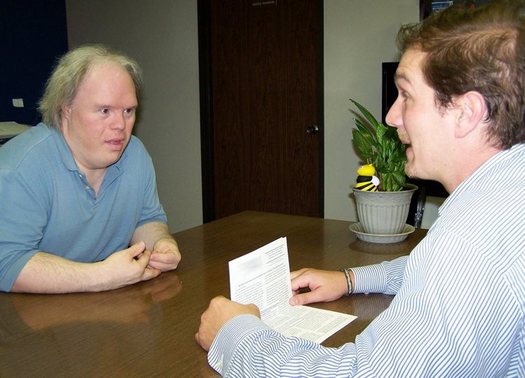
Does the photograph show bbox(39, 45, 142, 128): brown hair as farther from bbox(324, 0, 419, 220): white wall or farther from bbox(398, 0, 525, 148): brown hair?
bbox(324, 0, 419, 220): white wall

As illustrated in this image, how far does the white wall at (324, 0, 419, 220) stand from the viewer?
388cm

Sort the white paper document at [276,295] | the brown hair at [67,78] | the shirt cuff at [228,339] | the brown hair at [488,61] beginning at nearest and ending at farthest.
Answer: the brown hair at [488,61]
the shirt cuff at [228,339]
the white paper document at [276,295]
the brown hair at [67,78]

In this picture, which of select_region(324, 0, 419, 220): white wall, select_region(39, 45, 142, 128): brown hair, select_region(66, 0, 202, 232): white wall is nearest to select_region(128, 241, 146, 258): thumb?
select_region(39, 45, 142, 128): brown hair

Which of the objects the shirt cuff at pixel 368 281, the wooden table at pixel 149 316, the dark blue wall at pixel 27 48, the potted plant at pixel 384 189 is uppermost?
the dark blue wall at pixel 27 48

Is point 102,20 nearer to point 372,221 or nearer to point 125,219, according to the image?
point 125,219

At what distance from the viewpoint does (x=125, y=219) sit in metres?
1.84

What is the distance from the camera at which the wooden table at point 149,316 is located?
0.98 meters

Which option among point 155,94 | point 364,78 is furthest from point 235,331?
point 155,94

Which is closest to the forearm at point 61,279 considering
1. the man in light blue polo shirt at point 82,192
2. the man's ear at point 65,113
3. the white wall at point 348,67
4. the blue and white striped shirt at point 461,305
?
the man in light blue polo shirt at point 82,192

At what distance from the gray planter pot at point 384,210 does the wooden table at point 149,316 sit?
0.06 m

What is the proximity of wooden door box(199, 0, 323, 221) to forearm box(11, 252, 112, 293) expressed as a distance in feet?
10.2

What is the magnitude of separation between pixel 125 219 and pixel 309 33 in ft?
9.31

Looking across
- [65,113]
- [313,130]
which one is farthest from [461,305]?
[313,130]

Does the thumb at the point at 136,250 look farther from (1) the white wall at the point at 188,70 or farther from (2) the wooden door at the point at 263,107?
(2) the wooden door at the point at 263,107
